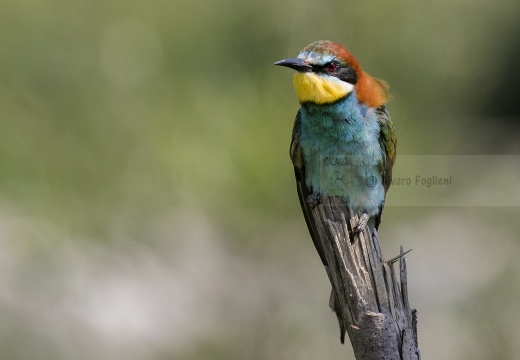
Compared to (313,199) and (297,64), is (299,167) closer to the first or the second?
(313,199)

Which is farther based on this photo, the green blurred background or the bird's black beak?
the green blurred background

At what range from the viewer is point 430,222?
5734 mm

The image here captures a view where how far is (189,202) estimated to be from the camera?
5.46m

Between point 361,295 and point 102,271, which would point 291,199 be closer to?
point 102,271

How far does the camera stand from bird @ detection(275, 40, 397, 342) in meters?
3.30

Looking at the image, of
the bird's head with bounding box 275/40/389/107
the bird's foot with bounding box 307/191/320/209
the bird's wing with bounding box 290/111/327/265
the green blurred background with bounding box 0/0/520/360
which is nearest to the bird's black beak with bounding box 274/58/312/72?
the bird's head with bounding box 275/40/389/107

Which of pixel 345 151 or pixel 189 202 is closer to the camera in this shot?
pixel 345 151

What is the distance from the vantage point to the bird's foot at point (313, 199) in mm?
3356

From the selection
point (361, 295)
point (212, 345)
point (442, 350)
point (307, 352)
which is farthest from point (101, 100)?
point (361, 295)

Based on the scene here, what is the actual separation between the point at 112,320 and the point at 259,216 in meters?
1.22

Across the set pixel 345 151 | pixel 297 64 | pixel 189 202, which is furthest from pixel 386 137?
pixel 189 202

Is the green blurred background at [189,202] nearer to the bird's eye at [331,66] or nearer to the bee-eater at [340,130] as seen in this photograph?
the bee-eater at [340,130]

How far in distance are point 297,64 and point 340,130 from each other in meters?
0.34

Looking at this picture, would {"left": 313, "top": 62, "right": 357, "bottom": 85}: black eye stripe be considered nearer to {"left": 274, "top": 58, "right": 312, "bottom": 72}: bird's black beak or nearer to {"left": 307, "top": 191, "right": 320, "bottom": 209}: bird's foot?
{"left": 274, "top": 58, "right": 312, "bottom": 72}: bird's black beak
